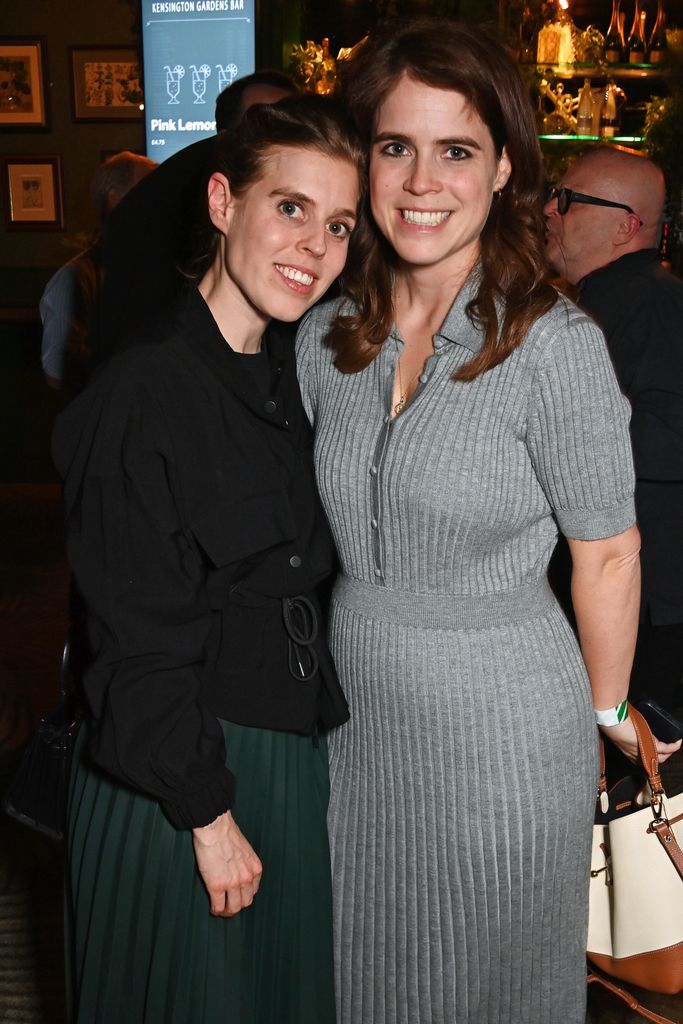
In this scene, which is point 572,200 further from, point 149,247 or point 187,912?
point 187,912

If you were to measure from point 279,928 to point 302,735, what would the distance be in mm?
303

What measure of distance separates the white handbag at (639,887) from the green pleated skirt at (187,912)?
0.68 m

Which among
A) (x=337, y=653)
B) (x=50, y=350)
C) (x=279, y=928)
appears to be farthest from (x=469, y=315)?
(x=50, y=350)

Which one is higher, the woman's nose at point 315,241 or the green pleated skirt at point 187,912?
the woman's nose at point 315,241

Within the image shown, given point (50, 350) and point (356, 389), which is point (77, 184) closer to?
point (50, 350)

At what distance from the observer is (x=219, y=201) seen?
165cm

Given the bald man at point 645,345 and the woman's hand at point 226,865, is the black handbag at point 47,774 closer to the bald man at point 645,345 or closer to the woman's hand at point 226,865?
the woman's hand at point 226,865

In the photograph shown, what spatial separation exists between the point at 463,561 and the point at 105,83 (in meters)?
6.26

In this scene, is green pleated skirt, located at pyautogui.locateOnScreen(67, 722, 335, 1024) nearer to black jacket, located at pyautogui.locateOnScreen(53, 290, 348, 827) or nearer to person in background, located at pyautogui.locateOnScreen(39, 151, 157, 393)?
black jacket, located at pyautogui.locateOnScreen(53, 290, 348, 827)

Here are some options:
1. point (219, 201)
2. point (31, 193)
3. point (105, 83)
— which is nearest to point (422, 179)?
point (219, 201)

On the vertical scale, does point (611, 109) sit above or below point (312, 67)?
below

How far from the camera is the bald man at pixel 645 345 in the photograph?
292cm

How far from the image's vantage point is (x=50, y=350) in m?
→ 4.07

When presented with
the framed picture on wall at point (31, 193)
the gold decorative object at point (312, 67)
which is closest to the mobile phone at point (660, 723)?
the gold decorative object at point (312, 67)
